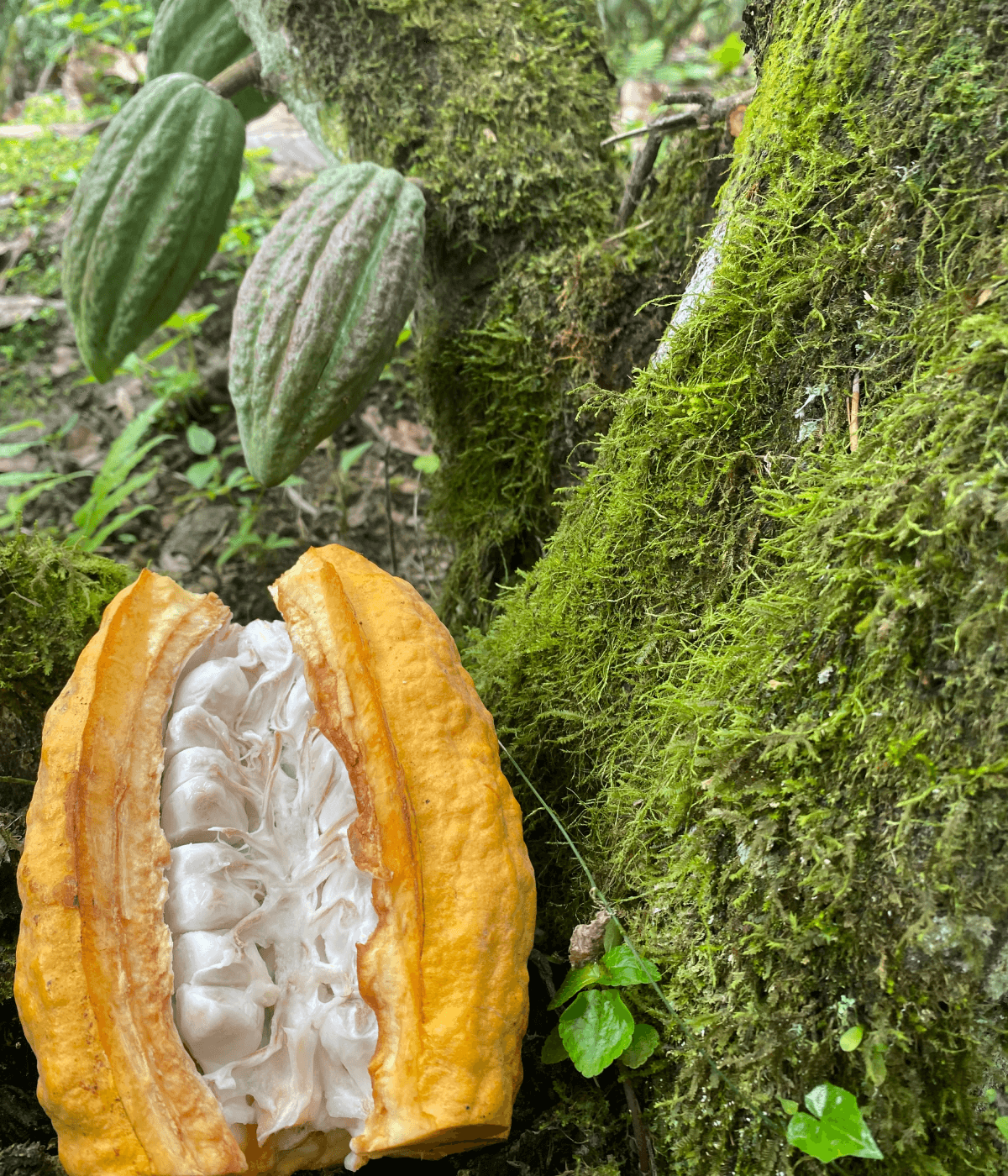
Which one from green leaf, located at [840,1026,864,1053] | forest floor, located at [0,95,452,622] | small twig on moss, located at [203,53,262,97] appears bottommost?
forest floor, located at [0,95,452,622]

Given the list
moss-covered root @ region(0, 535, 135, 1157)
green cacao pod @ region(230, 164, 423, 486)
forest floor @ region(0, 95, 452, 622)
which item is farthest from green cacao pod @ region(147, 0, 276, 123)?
moss-covered root @ region(0, 535, 135, 1157)

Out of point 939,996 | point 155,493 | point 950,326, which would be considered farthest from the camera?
point 155,493

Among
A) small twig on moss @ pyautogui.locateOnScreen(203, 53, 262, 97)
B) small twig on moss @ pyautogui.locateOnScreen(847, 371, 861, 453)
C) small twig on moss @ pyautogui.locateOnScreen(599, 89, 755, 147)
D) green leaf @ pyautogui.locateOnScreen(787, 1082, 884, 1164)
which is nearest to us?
green leaf @ pyautogui.locateOnScreen(787, 1082, 884, 1164)

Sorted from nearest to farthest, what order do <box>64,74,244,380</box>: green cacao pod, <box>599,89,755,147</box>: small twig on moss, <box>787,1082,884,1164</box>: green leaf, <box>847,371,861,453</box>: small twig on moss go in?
<box>787,1082,884,1164</box>: green leaf < <box>847,371,861,453</box>: small twig on moss < <box>599,89,755,147</box>: small twig on moss < <box>64,74,244,380</box>: green cacao pod

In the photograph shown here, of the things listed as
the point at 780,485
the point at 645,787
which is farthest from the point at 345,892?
the point at 780,485

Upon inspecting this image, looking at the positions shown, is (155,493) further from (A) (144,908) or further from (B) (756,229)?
(B) (756,229)

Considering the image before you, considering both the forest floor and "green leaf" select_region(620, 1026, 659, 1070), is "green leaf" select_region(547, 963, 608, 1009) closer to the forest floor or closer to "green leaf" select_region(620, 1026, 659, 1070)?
"green leaf" select_region(620, 1026, 659, 1070)

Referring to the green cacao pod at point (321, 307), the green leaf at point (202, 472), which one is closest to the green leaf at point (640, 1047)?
the green cacao pod at point (321, 307)
